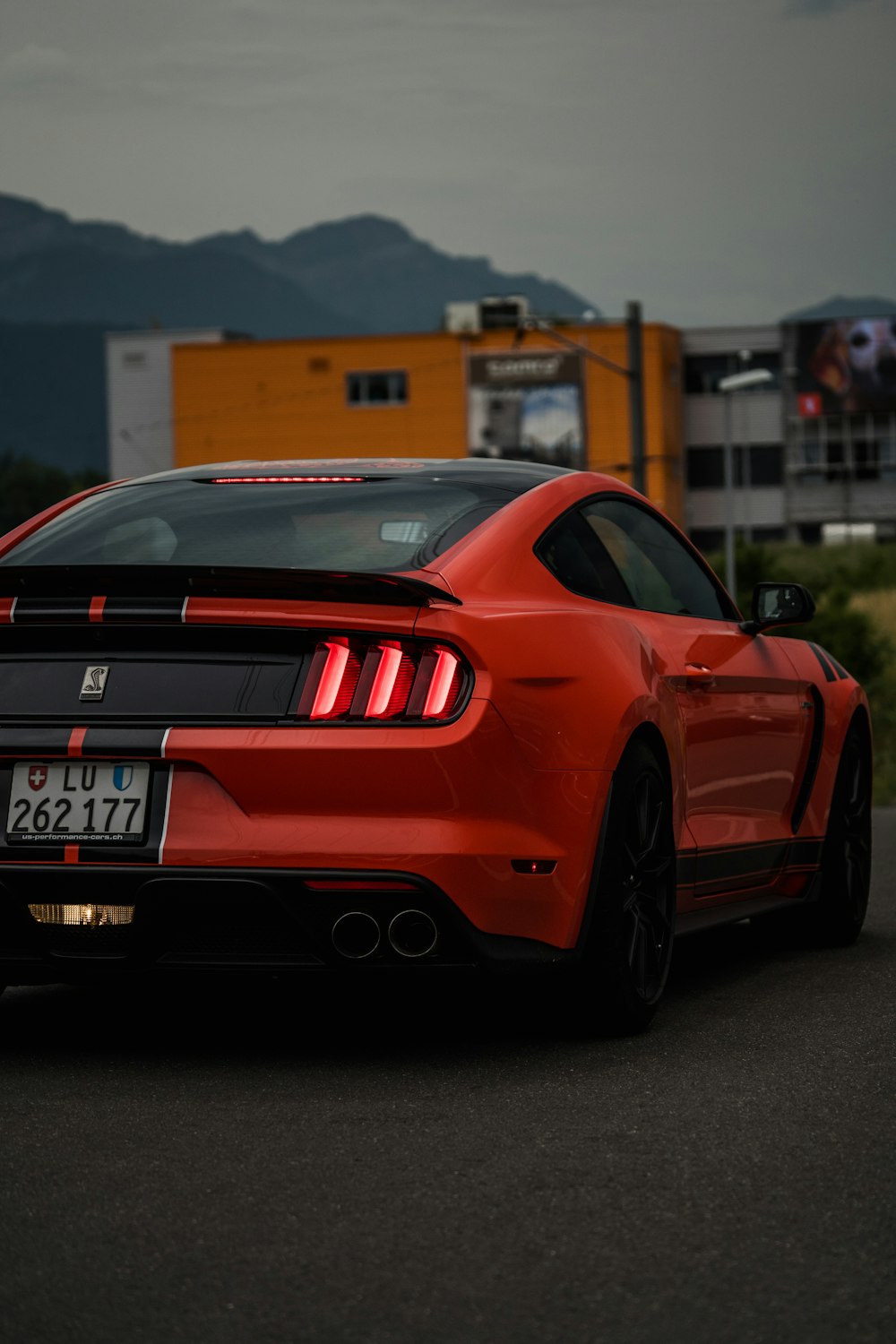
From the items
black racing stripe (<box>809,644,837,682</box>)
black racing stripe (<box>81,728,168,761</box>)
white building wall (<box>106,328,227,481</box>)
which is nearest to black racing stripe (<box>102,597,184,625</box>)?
black racing stripe (<box>81,728,168,761</box>)

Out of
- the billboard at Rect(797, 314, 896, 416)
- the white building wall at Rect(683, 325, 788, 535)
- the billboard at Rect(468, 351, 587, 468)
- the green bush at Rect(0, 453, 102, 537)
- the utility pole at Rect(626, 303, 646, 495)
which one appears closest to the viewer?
the utility pole at Rect(626, 303, 646, 495)

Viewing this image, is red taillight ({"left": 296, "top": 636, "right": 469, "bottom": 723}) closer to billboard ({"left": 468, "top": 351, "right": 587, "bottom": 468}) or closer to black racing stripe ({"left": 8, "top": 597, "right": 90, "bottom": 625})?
black racing stripe ({"left": 8, "top": 597, "right": 90, "bottom": 625})

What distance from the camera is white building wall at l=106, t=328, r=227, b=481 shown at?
9619cm

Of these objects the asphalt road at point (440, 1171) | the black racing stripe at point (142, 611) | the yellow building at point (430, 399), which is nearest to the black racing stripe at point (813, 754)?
the asphalt road at point (440, 1171)

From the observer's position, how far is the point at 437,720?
476cm

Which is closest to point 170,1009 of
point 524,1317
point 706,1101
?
point 706,1101

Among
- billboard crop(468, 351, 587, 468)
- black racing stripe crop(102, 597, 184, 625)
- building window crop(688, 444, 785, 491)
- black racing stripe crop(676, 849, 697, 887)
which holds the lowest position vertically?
black racing stripe crop(676, 849, 697, 887)

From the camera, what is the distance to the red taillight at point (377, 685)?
15.6 ft

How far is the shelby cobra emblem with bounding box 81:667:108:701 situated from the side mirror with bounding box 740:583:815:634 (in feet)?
8.31

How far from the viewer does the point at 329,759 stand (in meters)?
4.71

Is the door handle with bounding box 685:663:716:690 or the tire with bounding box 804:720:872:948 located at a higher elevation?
the door handle with bounding box 685:663:716:690

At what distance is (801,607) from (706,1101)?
261 centimetres

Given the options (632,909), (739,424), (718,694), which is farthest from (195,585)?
(739,424)

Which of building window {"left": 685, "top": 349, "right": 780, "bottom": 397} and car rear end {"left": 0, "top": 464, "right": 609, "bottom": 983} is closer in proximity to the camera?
car rear end {"left": 0, "top": 464, "right": 609, "bottom": 983}
